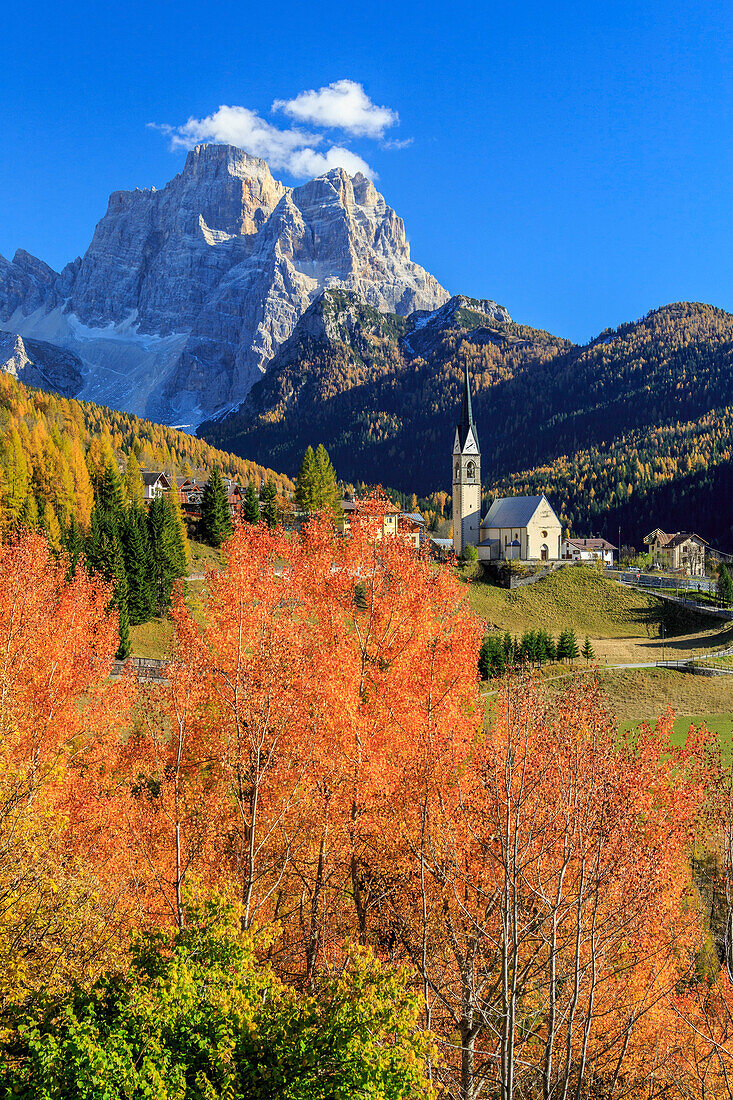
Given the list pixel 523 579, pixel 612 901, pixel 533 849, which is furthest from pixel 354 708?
pixel 523 579

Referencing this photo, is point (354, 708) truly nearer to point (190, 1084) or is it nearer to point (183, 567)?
point (190, 1084)

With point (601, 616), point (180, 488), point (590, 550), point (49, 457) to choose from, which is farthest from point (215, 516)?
point (590, 550)

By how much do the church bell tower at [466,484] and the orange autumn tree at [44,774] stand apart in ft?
194

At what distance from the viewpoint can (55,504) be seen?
2936 inches

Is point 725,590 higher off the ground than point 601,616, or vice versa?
point 725,590

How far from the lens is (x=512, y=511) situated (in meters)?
90.4

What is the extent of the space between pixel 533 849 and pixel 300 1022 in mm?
5316

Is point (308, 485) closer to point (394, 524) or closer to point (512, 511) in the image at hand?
point (512, 511)

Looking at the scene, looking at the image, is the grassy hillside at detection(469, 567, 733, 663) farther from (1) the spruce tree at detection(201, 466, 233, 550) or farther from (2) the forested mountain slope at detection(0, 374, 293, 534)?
(2) the forested mountain slope at detection(0, 374, 293, 534)

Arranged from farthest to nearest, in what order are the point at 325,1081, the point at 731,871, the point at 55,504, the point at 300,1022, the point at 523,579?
1. the point at 523,579
2. the point at 55,504
3. the point at 731,871
4. the point at 300,1022
5. the point at 325,1081

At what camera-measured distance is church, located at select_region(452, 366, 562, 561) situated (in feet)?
285

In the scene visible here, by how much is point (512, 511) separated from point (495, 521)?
8.92 feet

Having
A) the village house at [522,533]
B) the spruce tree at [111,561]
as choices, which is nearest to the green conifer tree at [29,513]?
the spruce tree at [111,561]

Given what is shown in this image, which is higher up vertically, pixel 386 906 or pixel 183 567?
pixel 183 567
